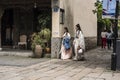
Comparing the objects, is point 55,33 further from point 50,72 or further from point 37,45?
point 50,72

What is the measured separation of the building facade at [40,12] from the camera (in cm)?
1941

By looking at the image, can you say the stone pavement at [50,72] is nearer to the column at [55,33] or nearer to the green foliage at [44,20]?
the column at [55,33]

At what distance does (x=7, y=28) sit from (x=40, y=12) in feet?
8.93

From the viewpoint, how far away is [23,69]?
1471 centimetres

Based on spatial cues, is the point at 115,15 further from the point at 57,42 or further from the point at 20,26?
the point at 20,26

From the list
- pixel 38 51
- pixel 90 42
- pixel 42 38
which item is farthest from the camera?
pixel 90 42

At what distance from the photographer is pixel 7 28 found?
78.9ft

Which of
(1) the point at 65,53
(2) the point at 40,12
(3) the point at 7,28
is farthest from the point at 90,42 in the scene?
(1) the point at 65,53

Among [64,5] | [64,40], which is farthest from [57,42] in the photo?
[64,5]

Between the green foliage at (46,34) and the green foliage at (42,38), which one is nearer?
the green foliage at (42,38)

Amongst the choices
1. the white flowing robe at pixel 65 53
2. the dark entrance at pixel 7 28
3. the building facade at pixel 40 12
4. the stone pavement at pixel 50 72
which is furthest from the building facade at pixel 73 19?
the dark entrance at pixel 7 28

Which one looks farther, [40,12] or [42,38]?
[40,12]

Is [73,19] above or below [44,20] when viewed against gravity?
above

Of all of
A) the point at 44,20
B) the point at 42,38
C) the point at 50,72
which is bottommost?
the point at 50,72
